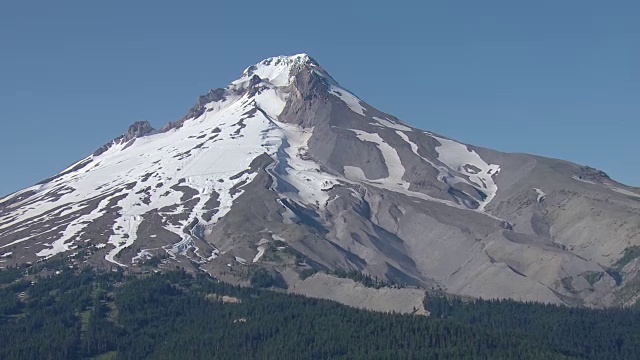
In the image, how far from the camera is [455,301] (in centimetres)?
19975

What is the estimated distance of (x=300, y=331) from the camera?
564ft

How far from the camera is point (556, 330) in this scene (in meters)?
183

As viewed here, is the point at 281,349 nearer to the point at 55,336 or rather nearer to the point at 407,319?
the point at 407,319

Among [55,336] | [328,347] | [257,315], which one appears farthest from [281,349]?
[55,336]

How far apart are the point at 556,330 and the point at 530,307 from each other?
15.7m

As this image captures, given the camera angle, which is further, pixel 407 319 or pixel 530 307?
pixel 530 307

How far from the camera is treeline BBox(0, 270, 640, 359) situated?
161 meters

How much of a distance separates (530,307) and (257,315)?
1978 inches

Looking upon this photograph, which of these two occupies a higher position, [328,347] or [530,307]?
[530,307]

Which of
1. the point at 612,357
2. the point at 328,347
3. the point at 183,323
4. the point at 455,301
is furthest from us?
the point at 455,301

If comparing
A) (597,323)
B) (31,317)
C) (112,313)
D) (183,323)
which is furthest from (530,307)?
(31,317)

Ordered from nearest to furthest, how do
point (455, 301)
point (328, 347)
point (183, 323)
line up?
point (328, 347)
point (183, 323)
point (455, 301)

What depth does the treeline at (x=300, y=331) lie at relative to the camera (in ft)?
529

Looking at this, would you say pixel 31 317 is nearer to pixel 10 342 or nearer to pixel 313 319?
pixel 10 342
